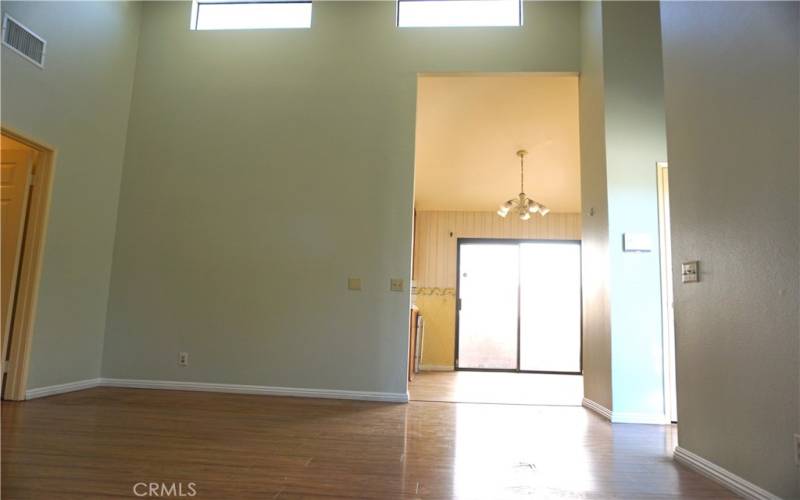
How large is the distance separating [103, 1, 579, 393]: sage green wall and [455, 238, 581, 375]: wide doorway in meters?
3.41

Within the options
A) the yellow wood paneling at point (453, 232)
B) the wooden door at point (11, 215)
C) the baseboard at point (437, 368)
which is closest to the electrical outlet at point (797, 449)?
the wooden door at point (11, 215)

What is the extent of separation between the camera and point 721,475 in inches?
75.2

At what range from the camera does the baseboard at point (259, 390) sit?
3.65 metres

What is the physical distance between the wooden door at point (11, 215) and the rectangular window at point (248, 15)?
1.93 m

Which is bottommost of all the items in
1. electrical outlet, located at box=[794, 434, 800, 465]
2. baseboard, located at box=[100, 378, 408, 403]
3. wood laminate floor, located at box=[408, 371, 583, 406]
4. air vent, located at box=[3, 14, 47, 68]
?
wood laminate floor, located at box=[408, 371, 583, 406]

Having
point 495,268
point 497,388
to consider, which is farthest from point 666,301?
point 495,268

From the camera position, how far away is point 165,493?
5.44 ft

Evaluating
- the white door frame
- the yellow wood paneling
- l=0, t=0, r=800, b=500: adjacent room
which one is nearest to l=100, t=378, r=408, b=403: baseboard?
l=0, t=0, r=800, b=500: adjacent room

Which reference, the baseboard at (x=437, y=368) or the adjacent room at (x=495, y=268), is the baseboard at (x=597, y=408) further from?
the baseboard at (x=437, y=368)

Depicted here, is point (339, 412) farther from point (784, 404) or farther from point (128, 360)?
point (784, 404)

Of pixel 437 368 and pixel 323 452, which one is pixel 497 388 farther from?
pixel 323 452

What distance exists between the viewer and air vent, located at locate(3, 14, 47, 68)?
2.92 metres

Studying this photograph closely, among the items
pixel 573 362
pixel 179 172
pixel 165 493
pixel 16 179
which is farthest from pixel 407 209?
pixel 573 362

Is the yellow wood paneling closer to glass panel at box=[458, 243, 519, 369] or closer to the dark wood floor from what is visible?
glass panel at box=[458, 243, 519, 369]
